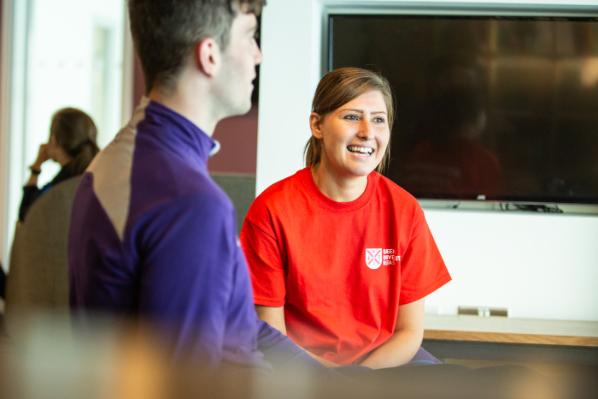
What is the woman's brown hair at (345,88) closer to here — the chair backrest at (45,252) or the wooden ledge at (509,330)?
the chair backrest at (45,252)

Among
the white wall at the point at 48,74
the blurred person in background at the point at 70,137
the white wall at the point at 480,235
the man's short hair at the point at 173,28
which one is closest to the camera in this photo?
the man's short hair at the point at 173,28

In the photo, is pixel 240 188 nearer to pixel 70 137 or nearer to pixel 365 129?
pixel 70 137

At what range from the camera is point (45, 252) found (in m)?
0.94

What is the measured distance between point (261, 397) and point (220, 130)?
158 inches

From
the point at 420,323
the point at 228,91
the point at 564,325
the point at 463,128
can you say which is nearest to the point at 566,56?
the point at 463,128

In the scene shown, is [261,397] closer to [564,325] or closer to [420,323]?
[420,323]

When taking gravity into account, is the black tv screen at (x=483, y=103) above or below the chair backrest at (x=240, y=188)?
above

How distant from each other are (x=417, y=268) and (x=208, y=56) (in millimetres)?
930

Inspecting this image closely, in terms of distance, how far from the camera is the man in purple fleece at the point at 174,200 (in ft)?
1.89

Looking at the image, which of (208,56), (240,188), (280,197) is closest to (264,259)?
(280,197)

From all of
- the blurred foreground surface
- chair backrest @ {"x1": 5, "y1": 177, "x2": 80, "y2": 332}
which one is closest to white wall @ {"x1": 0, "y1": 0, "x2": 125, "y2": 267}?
chair backrest @ {"x1": 5, "y1": 177, "x2": 80, "y2": 332}

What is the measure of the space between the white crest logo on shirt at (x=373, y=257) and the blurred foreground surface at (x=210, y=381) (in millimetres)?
1276

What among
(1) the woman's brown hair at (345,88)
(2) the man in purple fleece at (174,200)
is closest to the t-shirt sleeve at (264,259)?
(1) the woman's brown hair at (345,88)

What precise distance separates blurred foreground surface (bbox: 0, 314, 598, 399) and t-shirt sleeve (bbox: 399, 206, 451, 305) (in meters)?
1.32
